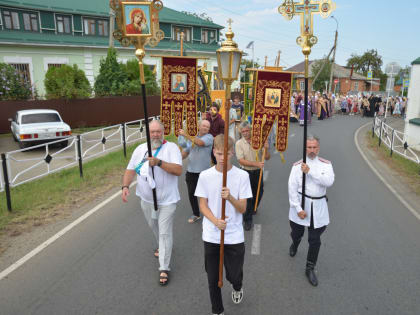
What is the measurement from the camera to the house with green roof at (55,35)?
84.6 ft

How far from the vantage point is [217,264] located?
3523mm

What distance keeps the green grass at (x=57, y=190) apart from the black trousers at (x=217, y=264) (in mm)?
4262

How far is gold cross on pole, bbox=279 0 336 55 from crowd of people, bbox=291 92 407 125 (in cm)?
2035

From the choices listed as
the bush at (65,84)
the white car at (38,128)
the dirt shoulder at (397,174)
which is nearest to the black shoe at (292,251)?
the dirt shoulder at (397,174)

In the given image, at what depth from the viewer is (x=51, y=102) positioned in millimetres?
19125

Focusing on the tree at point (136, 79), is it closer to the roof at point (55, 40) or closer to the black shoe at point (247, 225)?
the roof at point (55, 40)

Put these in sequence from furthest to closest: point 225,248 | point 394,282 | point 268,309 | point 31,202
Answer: point 31,202 → point 394,282 → point 268,309 → point 225,248

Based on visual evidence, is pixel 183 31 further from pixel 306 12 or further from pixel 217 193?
pixel 217 193

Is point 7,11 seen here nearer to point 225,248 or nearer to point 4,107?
point 4,107

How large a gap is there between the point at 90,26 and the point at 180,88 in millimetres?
27098

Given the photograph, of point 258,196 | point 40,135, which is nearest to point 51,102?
point 40,135

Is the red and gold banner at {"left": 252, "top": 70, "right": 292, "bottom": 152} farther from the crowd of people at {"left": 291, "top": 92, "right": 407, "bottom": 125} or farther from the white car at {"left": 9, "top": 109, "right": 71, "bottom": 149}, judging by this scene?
the crowd of people at {"left": 291, "top": 92, "right": 407, "bottom": 125}

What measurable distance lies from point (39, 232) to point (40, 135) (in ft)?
28.9

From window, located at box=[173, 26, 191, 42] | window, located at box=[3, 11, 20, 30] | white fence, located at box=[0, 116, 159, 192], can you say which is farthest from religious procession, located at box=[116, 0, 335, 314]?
window, located at box=[173, 26, 191, 42]
